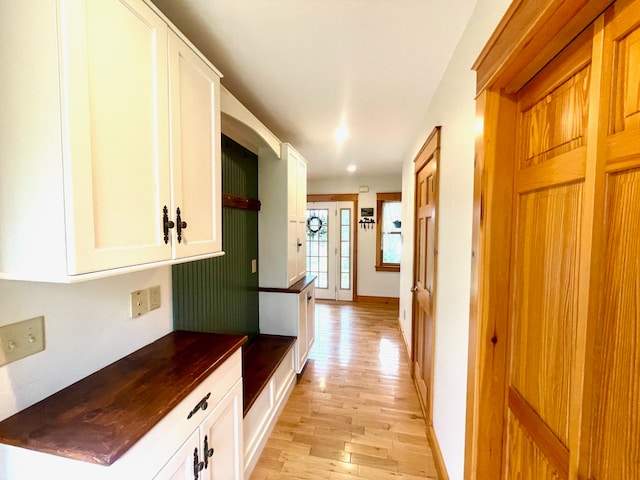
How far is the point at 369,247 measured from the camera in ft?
17.6

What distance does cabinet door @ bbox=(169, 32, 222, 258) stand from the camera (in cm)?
109

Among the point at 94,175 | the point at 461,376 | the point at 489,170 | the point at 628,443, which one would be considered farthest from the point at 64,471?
the point at 489,170

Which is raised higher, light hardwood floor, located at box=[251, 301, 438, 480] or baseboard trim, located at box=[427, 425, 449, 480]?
baseboard trim, located at box=[427, 425, 449, 480]

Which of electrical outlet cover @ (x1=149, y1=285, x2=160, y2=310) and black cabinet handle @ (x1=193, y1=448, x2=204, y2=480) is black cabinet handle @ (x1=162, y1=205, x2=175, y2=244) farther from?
black cabinet handle @ (x1=193, y1=448, x2=204, y2=480)

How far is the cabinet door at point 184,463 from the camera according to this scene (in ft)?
2.88

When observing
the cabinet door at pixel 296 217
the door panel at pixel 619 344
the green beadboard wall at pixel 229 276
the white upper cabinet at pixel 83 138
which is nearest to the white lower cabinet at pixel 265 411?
the green beadboard wall at pixel 229 276

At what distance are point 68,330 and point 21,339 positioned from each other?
14 centimetres

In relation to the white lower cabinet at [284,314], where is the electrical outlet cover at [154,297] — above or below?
above

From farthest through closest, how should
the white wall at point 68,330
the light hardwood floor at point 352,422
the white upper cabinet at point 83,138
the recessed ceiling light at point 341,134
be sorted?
the recessed ceiling light at point 341,134 < the light hardwood floor at point 352,422 < the white wall at point 68,330 < the white upper cabinet at point 83,138

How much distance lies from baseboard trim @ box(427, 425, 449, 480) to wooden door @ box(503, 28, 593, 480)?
684 mm

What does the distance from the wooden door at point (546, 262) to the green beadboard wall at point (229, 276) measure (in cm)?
161

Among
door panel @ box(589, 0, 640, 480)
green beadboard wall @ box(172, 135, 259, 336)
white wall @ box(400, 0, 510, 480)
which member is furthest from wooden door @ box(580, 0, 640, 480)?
green beadboard wall @ box(172, 135, 259, 336)

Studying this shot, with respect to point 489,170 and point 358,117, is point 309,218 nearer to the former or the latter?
point 358,117

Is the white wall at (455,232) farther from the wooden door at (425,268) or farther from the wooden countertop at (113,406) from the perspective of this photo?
the wooden countertop at (113,406)
